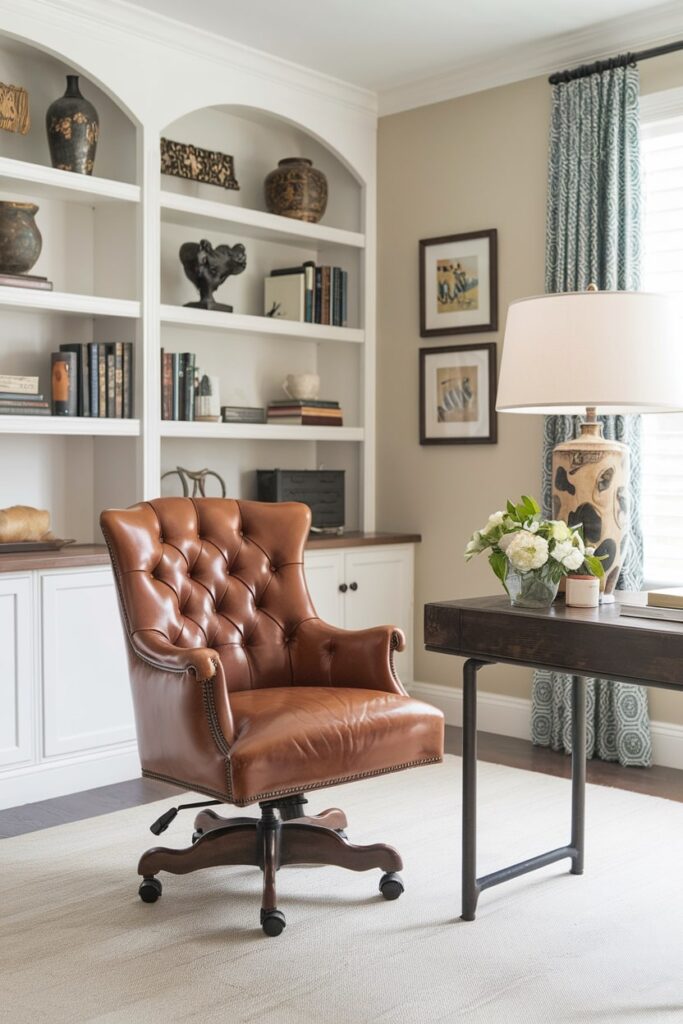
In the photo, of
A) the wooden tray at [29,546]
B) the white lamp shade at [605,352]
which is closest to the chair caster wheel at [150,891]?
the wooden tray at [29,546]

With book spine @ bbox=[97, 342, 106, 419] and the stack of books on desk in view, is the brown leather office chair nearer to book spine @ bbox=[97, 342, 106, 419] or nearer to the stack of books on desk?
the stack of books on desk

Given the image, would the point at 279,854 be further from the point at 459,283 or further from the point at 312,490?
the point at 459,283

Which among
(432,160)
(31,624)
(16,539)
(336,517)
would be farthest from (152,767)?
(432,160)

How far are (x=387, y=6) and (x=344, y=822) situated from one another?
2887 mm

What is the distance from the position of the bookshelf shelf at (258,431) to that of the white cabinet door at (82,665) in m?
0.72

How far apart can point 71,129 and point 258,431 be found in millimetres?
1371

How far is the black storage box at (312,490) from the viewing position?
4.74m

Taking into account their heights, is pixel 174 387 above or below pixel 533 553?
above

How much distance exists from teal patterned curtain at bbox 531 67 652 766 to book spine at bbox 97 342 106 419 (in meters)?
1.73

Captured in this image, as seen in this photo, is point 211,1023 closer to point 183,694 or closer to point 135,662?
point 183,694

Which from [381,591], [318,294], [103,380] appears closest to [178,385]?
[103,380]

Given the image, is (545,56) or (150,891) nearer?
(150,891)

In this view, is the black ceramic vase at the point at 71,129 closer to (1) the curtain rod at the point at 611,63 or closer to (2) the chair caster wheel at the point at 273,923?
(1) the curtain rod at the point at 611,63

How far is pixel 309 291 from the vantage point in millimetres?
4930
